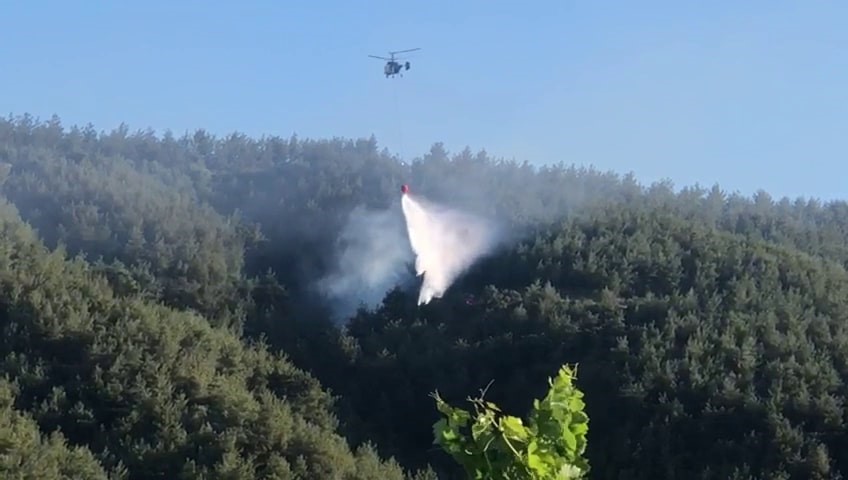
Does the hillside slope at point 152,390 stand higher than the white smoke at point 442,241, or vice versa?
the white smoke at point 442,241

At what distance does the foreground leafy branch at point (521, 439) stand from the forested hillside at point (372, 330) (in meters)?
18.0

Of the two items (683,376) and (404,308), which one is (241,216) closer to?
(404,308)

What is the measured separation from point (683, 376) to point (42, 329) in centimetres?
1421

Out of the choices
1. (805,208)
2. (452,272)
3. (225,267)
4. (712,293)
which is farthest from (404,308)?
(805,208)

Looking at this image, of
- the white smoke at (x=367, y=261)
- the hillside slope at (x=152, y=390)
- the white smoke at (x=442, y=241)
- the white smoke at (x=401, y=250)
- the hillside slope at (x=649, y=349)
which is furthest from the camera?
the white smoke at (x=367, y=261)

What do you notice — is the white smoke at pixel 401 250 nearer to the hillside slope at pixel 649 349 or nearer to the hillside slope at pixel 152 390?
the hillside slope at pixel 649 349

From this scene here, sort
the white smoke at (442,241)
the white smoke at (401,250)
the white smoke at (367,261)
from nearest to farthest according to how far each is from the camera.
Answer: the white smoke at (442,241), the white smoke at (401,250), the white smoke at (367,261)

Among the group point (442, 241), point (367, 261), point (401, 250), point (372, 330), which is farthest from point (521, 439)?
point (367, 261)

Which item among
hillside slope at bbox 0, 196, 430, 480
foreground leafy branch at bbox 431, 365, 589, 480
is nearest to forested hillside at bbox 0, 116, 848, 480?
hillside slope at bbox 0, 196, 430, 480

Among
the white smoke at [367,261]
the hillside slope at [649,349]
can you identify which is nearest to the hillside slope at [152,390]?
the hillside slope at [649,349]

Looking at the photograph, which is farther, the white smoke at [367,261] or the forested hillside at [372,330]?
the white smoke at [367,261]

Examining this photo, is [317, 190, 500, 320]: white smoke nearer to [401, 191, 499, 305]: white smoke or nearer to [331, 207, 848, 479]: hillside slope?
[401, 191, 499, 305]: white smoke

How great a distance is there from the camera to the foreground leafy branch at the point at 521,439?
9414mm

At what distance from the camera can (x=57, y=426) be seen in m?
29.3
